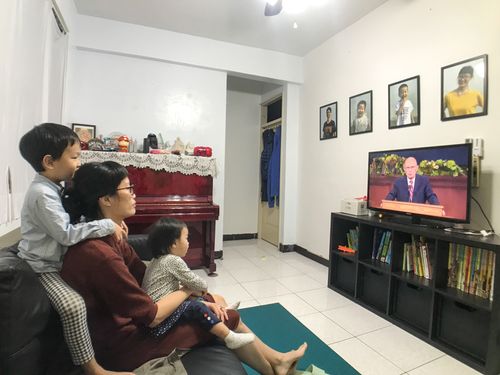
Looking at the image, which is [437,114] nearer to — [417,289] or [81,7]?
[417,289]

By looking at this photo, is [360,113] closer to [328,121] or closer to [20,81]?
[328,121]

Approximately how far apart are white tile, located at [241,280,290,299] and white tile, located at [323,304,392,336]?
0.53m

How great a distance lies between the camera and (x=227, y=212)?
4.87 m

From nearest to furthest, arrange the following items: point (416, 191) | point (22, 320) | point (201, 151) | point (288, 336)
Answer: point (22, 320)
point (288, 336)
point (416, 191)
point (201, 151)

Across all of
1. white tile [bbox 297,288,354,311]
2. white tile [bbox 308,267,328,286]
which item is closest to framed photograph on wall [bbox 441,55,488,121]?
white tile [bbox 297,288,354,311]

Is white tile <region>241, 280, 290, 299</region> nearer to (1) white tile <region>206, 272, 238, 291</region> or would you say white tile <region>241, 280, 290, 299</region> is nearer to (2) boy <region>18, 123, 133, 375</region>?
(1) white tile <region>206, 272, 238, 291</region>

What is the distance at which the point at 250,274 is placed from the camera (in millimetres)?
3174

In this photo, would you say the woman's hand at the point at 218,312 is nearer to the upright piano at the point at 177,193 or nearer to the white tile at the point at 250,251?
the upright piano at the point at 177,193

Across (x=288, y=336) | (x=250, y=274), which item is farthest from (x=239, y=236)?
(x=288, y=336)

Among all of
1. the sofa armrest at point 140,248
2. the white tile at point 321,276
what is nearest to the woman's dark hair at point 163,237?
the sofa armrest at point 140,248

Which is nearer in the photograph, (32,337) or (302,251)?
(32,337)

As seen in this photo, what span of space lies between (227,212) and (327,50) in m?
2.92

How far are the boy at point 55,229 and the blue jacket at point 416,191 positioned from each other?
2125mm

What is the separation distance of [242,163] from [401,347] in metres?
3.62
